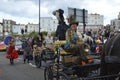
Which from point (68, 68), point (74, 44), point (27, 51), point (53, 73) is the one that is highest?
point (74, 44)

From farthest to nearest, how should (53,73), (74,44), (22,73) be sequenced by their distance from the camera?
1. (22,73)
2. (53,73)
3. (74,44)

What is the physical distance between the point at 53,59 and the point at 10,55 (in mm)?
11566

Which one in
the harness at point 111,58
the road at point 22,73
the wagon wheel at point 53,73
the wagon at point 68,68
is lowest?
the road at point 22,73

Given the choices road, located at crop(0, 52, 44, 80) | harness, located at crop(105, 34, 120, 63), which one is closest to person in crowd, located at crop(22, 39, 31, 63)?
road, located at crop(0, 52, 44, 80)

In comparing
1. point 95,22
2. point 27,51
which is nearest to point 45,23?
point 95,22

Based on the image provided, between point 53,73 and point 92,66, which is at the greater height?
point 92,66

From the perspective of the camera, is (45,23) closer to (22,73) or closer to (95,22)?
(95,22)

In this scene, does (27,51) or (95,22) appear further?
(95,22)

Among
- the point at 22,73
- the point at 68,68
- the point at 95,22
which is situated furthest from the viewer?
the point at 95,22

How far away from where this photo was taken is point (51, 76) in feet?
27.4

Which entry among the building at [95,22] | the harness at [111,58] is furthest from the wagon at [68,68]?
the building at [95,22]

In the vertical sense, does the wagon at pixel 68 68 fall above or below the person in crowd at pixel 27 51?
above

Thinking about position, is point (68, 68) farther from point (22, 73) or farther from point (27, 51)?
point (27, 51)

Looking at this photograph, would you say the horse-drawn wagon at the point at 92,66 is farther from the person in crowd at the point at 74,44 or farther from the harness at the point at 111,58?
the person in crowd at the point at 74,44
